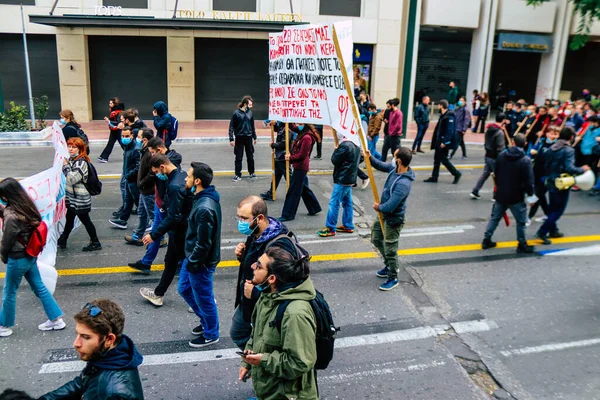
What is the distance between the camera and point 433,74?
23578mm

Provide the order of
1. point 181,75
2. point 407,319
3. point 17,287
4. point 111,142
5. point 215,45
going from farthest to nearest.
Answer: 1. point 215,45
2. point 181,75
3. point 111,142
4. point 407,319
5. point 17,287

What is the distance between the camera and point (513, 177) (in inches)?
290

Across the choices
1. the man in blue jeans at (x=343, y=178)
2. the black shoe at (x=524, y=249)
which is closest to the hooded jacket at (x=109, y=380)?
the man in blue jeans at (x=343, y=178)

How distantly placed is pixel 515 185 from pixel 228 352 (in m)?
4.69

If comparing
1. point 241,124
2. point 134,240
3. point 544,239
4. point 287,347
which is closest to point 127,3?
point 241,124

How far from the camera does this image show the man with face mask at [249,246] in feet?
13.6

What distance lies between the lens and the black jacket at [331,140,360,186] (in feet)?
25.5

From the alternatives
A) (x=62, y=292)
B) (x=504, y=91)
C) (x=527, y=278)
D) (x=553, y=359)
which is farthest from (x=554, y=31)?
(x=62, y=292)

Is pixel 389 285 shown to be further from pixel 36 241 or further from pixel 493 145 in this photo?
pixel 493 145

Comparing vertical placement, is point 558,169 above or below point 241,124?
below

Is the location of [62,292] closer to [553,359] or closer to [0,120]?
[553,359]

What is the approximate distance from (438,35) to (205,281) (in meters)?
21.1

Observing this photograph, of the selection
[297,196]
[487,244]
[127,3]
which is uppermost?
[127,3]

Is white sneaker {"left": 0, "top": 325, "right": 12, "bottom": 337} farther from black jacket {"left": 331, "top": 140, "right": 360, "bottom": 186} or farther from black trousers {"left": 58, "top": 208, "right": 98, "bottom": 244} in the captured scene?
black jacket {"left": 331, "top": 140, "right": 360, "bottom": 186}
